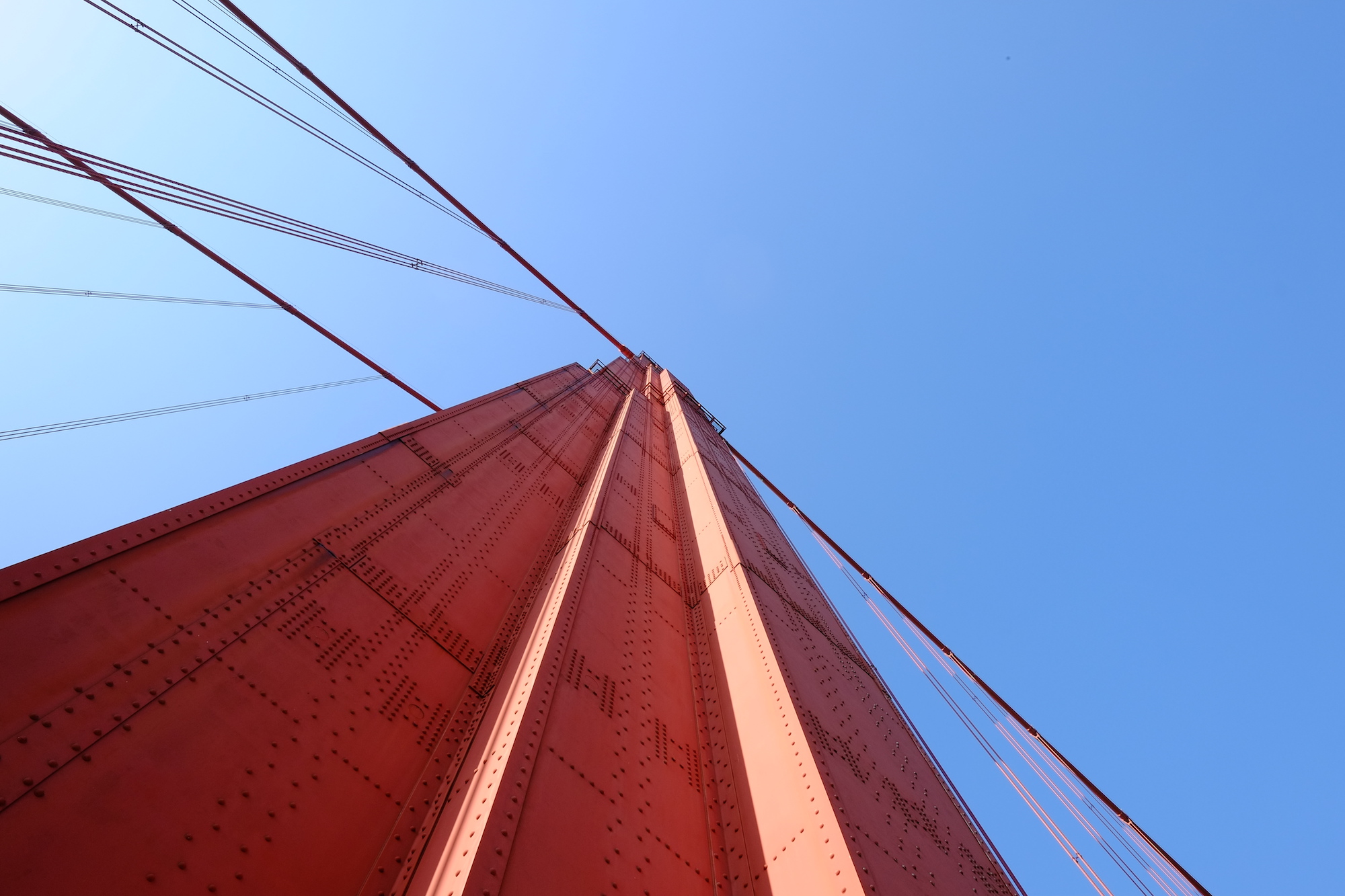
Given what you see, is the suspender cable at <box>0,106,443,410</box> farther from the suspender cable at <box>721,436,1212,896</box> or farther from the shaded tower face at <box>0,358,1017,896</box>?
the suspender cable at <box>721,436,1212,896</box>

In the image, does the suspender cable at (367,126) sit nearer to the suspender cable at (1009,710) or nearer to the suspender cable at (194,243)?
the suspender cable at (194,243)

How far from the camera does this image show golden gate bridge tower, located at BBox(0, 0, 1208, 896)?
125 inches

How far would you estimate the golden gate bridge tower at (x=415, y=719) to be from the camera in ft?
10.4

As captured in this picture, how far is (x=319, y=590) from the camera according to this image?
5.11 meters

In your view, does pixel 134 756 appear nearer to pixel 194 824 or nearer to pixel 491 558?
Result: pixel 194 824

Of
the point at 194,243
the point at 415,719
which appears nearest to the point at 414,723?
the point at 415,719

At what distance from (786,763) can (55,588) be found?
4.98m

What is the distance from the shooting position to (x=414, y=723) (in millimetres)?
4840

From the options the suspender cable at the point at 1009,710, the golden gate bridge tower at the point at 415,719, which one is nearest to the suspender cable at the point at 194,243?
the golden gate bridge tower at the point at 415,719

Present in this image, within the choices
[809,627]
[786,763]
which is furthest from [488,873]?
[809,627]

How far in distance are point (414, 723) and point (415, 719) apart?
0.03 metres

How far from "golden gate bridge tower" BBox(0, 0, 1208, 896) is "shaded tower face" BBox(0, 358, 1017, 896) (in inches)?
0.8

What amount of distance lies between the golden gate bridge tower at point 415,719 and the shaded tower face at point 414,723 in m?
0.02

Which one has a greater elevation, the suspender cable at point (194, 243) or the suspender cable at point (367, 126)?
the suspender cable at point (367, 126)
